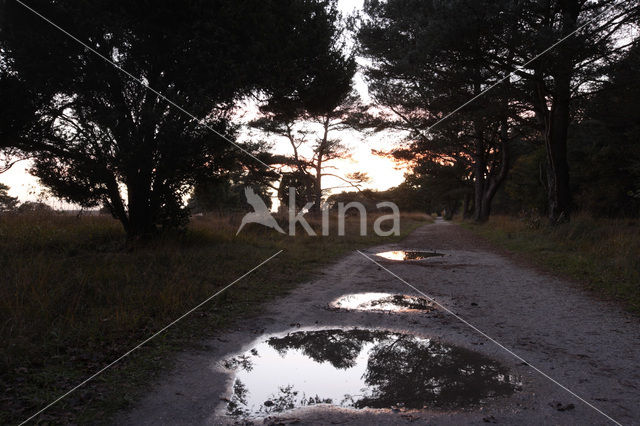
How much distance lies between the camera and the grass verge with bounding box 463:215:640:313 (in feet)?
22.4

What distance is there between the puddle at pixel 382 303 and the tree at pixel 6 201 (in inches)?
375

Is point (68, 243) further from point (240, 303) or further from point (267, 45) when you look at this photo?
point (267, 45)

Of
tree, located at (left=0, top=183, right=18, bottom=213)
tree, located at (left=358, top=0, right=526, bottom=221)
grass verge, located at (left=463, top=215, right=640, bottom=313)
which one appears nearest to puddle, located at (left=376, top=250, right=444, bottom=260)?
grass verge, located at (left=463, top=215, right=640, bottom=313)

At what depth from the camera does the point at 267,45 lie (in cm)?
974

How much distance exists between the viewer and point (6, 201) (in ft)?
37.4

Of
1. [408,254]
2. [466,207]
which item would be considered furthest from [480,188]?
[408,254]

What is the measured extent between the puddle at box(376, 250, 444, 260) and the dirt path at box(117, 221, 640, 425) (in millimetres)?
2736

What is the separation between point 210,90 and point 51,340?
633 cm

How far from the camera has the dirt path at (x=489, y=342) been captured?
286 centimetres

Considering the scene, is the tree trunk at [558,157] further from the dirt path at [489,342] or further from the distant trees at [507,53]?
the dirt path at [489,342]

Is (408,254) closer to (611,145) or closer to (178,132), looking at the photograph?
(178,132)

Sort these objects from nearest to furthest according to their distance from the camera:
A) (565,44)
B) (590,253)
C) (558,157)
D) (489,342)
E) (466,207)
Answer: (489,342) < (590,253) < (565,44) < (558,157) < (466,207)

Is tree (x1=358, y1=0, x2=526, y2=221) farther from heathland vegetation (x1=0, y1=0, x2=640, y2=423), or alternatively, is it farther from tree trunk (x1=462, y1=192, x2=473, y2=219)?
tree trunk (x1=462, y1=192, x2=473, y2=219)

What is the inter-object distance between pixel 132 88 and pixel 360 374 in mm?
8024
